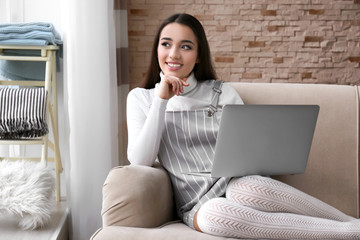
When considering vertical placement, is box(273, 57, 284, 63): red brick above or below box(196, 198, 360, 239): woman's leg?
above

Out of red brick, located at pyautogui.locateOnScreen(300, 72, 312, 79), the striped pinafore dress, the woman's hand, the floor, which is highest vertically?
the woman's hand

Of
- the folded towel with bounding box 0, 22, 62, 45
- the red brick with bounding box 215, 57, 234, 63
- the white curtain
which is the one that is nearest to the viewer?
the white curtain

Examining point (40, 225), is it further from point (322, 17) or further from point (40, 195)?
point (322, 17)

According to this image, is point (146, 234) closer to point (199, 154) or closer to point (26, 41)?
point (199, 154)

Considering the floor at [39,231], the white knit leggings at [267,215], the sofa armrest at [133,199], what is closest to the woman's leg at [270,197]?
the white knit leggings at [267,215]

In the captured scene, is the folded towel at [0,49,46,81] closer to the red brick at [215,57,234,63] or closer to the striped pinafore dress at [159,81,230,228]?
the red brick at [215,57,234,63]

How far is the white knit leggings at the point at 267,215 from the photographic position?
5.49 ft

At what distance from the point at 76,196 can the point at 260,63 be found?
5.35ft

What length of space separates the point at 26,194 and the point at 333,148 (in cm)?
138

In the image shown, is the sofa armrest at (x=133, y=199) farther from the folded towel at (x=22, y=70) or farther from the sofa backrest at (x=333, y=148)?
the folded towel at (x=22, y=70)

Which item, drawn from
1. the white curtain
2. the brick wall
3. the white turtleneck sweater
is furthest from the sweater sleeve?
the brick wall

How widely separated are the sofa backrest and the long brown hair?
23 cm

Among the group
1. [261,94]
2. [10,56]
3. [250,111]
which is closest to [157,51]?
[261,94]

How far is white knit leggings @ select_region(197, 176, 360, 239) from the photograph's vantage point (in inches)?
65.9
